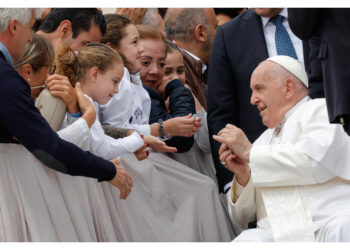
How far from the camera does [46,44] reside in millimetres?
4590

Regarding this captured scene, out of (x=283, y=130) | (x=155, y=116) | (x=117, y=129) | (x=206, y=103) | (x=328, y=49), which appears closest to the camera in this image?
(x=328, y=49)

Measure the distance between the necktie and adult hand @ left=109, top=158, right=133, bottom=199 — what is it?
63.7 inches

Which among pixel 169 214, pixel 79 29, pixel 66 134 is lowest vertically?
pixel 169 214

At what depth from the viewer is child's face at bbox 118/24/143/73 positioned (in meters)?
5.58

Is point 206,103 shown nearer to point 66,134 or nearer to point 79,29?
point 79,29

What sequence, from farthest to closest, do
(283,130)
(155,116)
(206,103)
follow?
(206,103), (155,116), (283,130)

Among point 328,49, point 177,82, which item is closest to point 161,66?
point 177,82

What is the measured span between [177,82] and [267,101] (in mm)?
1212

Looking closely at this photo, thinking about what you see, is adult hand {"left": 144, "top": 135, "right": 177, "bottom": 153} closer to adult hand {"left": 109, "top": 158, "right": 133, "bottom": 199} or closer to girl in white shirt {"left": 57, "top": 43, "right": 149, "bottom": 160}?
girl in white shirt {"left": 57, "top": 43, "right": 149, "bottom": 160}

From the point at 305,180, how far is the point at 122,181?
108 centimetres

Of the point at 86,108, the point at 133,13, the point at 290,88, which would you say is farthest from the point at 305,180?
the point at 133,13

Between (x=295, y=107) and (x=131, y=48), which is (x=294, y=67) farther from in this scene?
(x=131, y=48)

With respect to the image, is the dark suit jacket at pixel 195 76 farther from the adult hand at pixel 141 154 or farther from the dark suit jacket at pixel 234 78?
the adult hand at pixel 141 154

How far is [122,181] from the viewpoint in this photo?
4.75 metres
